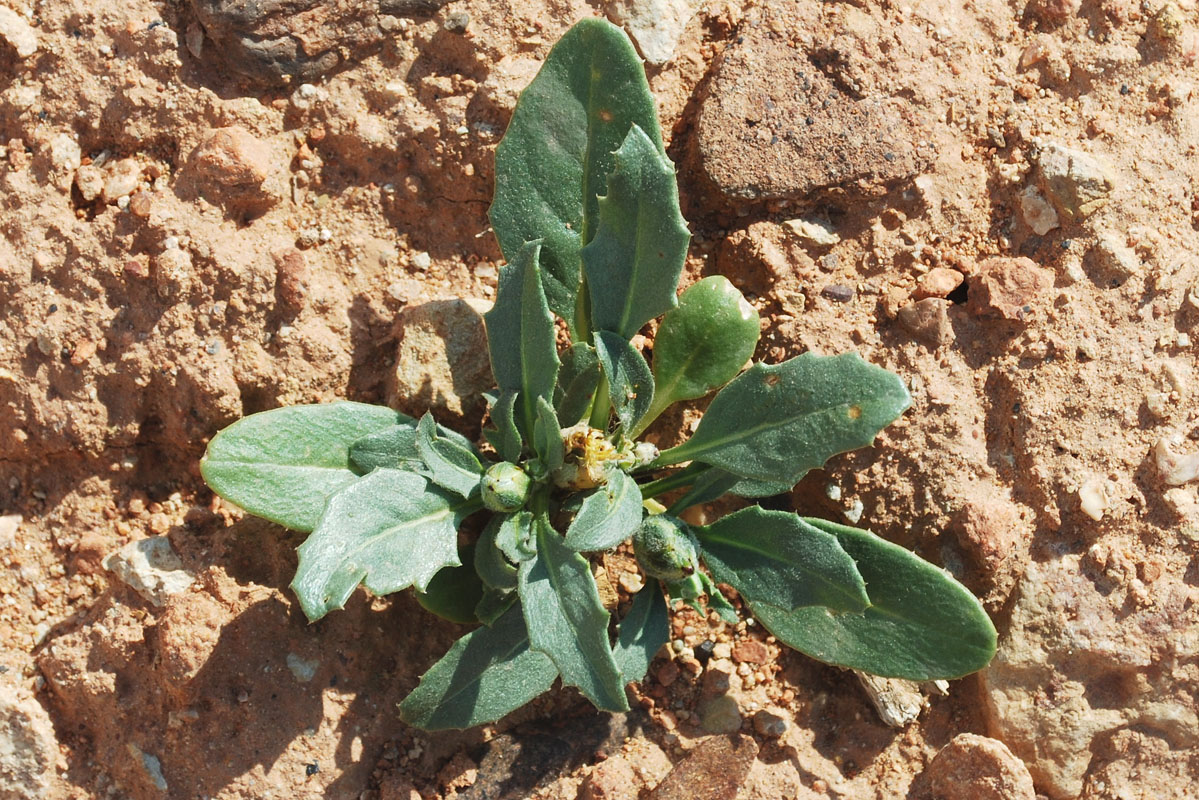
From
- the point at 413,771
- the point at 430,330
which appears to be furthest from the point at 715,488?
the point at 413,771

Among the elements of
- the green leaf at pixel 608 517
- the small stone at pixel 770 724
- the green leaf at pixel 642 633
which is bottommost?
the small stone at pixel 770 724

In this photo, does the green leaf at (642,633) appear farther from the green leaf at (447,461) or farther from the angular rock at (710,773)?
the green leaf at (447,461)

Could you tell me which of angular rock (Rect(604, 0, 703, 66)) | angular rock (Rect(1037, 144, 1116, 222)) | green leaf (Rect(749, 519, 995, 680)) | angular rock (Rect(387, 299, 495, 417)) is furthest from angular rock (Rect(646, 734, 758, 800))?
angular rock (Rect(604, 0, 703, 66))

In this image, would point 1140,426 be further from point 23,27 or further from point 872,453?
point 23,27

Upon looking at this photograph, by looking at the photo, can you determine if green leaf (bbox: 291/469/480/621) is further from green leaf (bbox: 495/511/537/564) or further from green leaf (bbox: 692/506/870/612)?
green leaf (bbox: 692/506/870/612)

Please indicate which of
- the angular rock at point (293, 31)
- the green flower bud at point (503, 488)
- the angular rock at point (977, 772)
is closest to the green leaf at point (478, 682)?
the green flower bud at point (503, 488)

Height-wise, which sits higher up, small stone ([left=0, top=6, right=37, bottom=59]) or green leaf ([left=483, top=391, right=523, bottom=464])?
small stone ([left=0, top=6, right=37, bottom=59])
